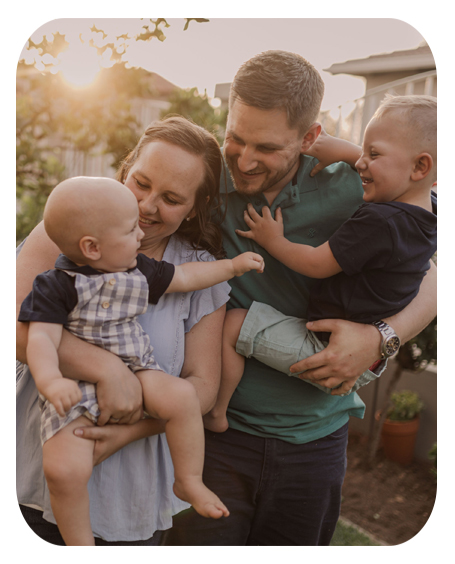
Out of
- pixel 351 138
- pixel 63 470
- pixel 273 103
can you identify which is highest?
pixel 273 103

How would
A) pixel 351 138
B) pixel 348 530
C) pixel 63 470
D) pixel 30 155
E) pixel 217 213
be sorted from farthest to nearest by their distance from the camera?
1. pixel 30 155
2. pixel 348 530
3. pixel 351 138
4. pixel 217 213
5. pixel 63 470

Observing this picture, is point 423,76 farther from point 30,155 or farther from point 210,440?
point 30,155

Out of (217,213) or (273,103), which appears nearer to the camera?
(273,103)

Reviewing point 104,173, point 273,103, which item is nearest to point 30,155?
point 104,173

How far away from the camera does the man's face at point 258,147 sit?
4.60 feet

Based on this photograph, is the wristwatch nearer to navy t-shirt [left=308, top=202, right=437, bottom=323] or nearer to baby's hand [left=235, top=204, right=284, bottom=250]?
navy t-shirt [left=308, top=202, right=437, bottom=323]

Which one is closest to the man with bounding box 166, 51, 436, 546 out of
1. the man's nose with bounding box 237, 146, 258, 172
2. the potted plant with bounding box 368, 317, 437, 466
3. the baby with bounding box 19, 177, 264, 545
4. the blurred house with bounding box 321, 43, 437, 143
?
the man's nose with bounding box 237, 146, 258, 172

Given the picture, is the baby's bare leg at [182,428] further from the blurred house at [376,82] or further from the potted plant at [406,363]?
the potted plant at [406,363]

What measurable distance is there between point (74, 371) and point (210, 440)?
60cm

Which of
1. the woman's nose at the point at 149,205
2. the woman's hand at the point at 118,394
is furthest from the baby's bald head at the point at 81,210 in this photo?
the woman's hand at the point at 118,394

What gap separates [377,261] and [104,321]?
0.76 metres

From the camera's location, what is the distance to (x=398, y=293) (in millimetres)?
1488

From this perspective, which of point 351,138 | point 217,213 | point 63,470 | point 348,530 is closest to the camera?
point 63,470

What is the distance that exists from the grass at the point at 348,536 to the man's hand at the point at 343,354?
744mm
